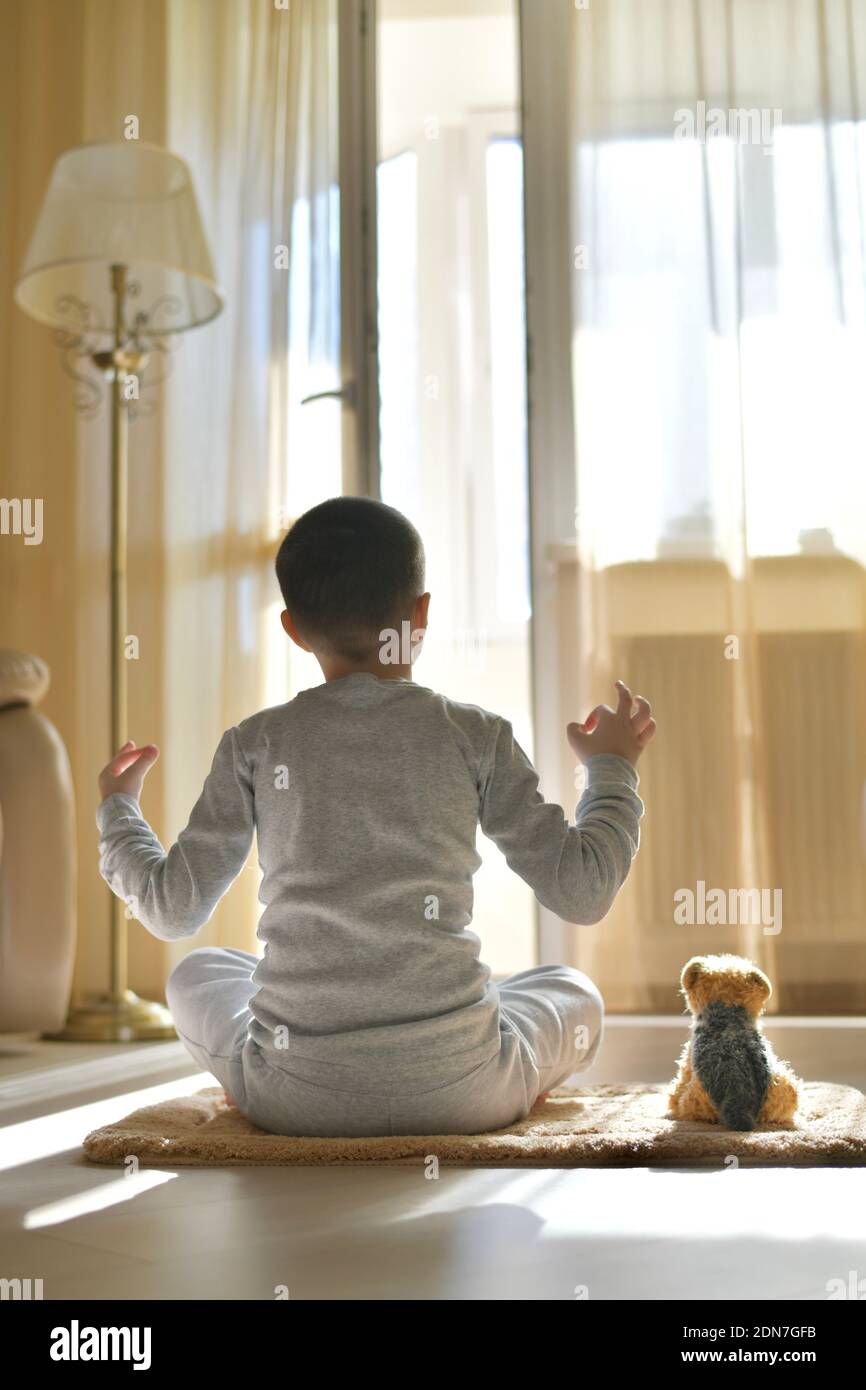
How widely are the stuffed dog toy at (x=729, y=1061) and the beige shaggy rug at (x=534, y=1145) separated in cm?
2

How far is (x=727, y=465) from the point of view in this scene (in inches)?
111

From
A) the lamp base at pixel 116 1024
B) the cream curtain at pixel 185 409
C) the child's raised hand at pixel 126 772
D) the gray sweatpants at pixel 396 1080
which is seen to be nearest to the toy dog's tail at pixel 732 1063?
the gray sweatpants at pixel 396 1080

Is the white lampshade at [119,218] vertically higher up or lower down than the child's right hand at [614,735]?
higher up

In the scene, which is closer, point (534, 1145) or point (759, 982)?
point (534, 1145)

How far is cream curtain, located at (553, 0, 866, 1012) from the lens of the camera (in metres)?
2.73

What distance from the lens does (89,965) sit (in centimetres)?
293

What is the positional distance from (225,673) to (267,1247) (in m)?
2.06

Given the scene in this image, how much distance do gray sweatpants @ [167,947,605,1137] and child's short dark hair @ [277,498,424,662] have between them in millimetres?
400

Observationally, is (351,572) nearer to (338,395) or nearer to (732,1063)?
(732,1063)

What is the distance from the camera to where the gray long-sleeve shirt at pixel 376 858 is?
4.10ft

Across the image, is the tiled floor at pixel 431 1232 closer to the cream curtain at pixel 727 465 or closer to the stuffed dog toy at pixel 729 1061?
the stuffed dog toy at pixel 729 1061

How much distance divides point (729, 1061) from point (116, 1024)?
1433mm

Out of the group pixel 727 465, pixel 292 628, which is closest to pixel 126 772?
pixel 292 628
